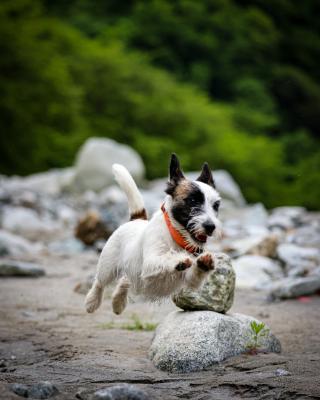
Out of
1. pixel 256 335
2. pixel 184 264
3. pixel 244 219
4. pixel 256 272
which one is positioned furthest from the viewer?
pixel 244 219

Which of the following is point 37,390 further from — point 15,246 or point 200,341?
point 15,246

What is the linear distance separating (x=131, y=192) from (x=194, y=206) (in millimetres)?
1136

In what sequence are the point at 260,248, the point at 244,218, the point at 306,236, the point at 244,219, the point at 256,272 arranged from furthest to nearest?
the point at 244,218 → the point at 244,219 → the point at 306,236 → the point at 260,248 → the point at 256,272

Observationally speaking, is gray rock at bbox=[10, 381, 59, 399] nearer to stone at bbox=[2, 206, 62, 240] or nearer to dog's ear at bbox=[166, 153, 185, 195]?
dog's ear at bbox=[166, 153, 185, 195]

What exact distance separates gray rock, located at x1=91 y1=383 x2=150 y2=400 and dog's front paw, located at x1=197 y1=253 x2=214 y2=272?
3.37 ft

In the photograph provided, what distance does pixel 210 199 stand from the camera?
4.88m

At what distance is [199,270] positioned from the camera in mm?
4773

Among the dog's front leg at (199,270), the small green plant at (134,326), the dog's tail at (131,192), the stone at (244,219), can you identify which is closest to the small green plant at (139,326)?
the small green plant at (134,326)

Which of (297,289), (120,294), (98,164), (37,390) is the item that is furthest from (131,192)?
(98,164)

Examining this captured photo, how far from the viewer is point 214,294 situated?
19.2 feet

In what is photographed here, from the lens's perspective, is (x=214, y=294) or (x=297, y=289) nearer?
(x=214, y=294)

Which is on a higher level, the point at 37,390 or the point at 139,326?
the point at 139,326

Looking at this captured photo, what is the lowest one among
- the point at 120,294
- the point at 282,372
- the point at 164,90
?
the point at 282,372

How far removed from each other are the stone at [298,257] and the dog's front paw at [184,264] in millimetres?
5821
